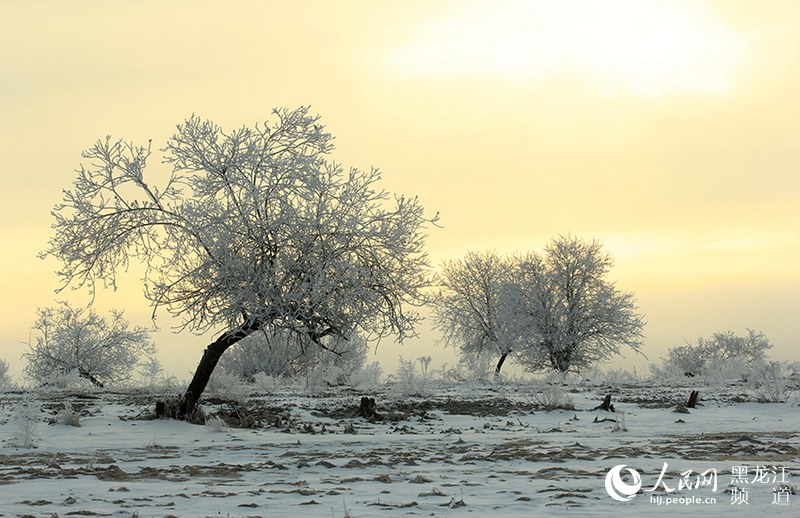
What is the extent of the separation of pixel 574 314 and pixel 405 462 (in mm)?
35392

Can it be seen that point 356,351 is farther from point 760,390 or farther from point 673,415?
point 673,415

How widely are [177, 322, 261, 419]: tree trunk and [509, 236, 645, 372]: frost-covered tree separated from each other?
98.9 feet

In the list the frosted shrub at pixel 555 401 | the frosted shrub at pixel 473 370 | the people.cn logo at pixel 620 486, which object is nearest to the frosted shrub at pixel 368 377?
the frosted shrub at pixel 473 370

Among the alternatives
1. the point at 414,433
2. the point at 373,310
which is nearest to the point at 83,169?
the point at 373,310

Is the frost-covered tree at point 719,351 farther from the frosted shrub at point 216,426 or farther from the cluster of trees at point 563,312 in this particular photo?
the frosted shrub at point 216,426

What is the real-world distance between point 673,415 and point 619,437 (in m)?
4.96

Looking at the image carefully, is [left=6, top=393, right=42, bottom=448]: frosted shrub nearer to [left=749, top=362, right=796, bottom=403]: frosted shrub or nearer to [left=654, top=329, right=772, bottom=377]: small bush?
[left=749, top=362, right=796, bottom=403]: frosted shrub

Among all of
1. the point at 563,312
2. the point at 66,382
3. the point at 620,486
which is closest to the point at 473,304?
the point at 563,312

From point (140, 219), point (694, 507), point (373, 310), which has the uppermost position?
point (140, 219)

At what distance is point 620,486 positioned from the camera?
8555mm

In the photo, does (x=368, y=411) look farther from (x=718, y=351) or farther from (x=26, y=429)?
(x=718, y=351)

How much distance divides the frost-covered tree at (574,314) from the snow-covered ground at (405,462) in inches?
985

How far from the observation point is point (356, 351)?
4569 centimetres

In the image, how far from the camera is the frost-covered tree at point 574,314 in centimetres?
4547
